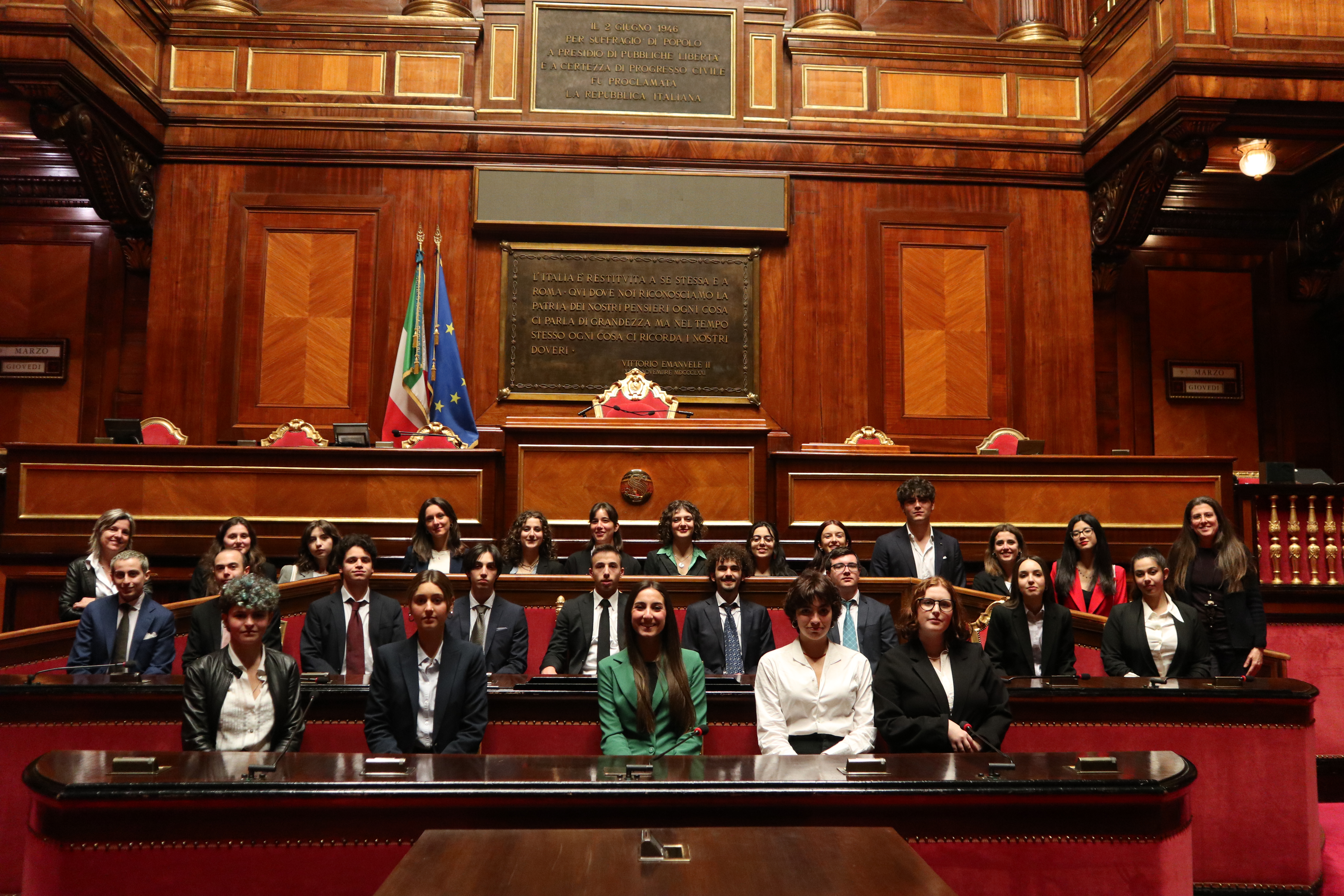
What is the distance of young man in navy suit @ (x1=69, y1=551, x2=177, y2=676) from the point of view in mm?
4090

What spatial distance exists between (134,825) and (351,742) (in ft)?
3.68

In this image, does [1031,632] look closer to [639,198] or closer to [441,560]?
[441,560]

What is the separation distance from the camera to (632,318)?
8.83 metres

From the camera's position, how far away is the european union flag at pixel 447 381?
26.3ft

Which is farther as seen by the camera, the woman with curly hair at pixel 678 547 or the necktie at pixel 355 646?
the woman with curly hair at pixel 678 547

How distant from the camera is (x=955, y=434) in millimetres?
8688

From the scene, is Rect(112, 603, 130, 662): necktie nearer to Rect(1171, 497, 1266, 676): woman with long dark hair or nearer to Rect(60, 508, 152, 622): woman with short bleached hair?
Rect(60, 508, 152, 622): woman with short bleached hair

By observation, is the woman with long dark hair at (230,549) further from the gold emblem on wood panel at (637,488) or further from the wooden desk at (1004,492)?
the wooden desk at (1004,492)

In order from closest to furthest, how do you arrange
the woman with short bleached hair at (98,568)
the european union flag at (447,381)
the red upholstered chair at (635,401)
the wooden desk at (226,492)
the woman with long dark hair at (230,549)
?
the woman with short bleached hair at (98,568), the woman with long dark hair at (230,549), the wooden desk at (226,492), the red upholstered chair at (635,401), the european union flag at (447,381)

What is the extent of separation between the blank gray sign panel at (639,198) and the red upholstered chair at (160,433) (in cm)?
300

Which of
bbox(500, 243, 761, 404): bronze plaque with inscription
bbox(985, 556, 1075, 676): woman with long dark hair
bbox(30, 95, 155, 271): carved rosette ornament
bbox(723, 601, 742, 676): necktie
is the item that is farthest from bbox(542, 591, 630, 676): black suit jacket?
bbox(30, 95, 155, 271): carved rosette ornament

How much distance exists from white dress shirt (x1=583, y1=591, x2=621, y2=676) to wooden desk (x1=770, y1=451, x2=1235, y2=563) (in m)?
2.39

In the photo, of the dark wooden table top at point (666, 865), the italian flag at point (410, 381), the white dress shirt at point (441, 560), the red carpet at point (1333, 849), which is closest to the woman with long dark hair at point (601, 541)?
the white dress shirt at point (441, 560)

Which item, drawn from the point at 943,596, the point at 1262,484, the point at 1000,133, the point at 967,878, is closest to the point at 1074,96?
the point at 1000,133
